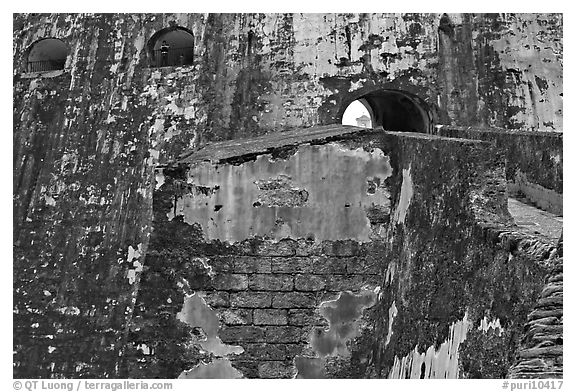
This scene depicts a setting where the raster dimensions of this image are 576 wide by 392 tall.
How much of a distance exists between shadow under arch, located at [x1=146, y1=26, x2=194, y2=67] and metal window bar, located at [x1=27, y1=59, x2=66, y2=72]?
1472 millimetres

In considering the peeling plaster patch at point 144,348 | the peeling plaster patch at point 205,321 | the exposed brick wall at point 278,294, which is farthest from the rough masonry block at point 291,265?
the peeling plaster patch at point 144,348

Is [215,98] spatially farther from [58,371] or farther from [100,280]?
[58,371]

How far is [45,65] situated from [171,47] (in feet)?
5.79

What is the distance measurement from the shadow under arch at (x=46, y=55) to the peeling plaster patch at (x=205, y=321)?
6428mm

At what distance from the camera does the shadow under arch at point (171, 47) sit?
36.7 feet

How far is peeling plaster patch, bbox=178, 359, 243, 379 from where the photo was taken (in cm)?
591

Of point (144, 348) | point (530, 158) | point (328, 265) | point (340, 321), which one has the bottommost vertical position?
point (144, 348)

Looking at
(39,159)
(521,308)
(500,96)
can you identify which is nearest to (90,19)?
(39,159)

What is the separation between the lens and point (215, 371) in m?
5.93

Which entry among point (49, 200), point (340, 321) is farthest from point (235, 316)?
point (49, 200)

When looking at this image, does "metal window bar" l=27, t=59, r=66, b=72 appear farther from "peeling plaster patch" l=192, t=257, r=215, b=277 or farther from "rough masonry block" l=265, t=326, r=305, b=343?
"rough masonry block" l=265, t=326, r=305, b=343

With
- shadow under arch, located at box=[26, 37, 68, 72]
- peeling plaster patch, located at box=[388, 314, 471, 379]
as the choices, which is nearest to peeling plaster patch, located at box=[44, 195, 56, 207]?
shadow under arch, located at box=[26, 37, 68, 72]

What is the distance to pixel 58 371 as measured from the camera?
962 cm

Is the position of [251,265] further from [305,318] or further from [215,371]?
[215,371]
